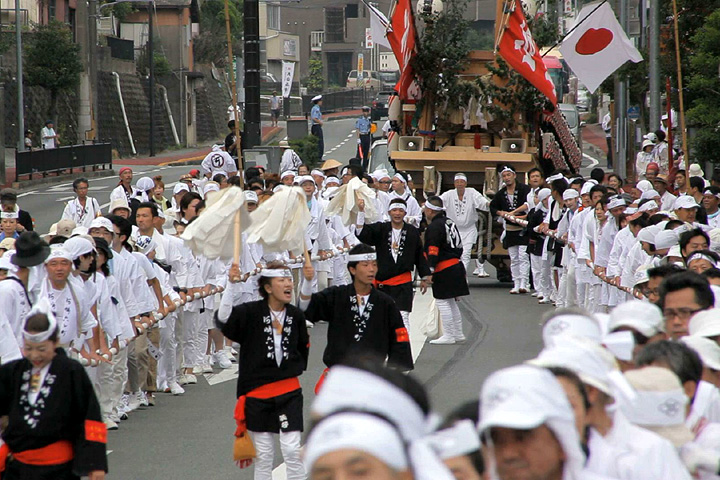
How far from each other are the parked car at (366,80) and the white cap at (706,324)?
266 feet

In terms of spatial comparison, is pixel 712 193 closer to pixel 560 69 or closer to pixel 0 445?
pixel 0 445

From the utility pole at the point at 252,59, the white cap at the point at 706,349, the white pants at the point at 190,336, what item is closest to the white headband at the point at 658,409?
the white cap at the point at 706,349

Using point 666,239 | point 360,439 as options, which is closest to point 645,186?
point 666,239

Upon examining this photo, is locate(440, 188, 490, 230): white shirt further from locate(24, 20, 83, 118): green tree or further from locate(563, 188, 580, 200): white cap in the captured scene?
locate(24, 20, 83, 118): green tree

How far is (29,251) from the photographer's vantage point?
332 inches

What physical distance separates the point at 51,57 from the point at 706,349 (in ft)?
131

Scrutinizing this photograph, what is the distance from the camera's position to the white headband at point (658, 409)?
4.10 meters

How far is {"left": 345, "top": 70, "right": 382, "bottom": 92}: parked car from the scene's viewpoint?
87.1 metres

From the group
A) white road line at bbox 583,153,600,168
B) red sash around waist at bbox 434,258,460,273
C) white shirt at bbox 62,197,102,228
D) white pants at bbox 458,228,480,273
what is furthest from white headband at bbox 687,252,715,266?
white road line at bbox 583,153,600,168

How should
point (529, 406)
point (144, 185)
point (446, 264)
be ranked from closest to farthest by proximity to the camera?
point (529, 406) < point (446, 264) < point (144, 185)

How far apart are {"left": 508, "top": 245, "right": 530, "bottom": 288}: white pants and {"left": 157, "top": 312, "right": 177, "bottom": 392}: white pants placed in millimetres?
8082

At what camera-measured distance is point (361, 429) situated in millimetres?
3012

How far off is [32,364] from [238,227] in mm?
1583

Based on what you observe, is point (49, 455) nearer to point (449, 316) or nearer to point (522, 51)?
point (449, 316)
